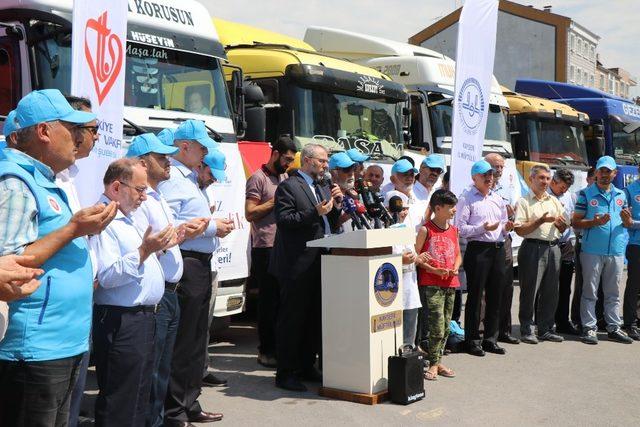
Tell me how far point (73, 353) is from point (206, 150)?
7.46 feet

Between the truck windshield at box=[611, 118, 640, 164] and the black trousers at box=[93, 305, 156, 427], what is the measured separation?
15.0 metres

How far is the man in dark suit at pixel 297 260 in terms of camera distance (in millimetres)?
5863

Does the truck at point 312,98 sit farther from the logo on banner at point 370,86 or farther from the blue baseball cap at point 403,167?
the blue baseball cap at point 403,167

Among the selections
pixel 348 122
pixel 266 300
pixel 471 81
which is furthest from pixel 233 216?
pixel 471 81

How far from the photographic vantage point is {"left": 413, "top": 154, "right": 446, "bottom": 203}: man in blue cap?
723 cm

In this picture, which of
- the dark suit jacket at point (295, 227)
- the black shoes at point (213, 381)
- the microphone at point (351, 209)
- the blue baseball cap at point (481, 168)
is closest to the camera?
the dark suit jacket at point (295, 227)

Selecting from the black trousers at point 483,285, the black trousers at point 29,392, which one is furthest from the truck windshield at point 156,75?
the black trousers at point 29,392

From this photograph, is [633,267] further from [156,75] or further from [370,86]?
[156,75]

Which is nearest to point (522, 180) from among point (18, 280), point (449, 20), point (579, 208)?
point (579, 208)

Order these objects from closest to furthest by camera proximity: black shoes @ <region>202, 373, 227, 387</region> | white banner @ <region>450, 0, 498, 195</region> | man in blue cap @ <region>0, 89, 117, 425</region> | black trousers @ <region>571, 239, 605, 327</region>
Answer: man in blue cap @ <region>0, 89, 117, 425</region>
black shoes @ <region>202, 373, 227, 387</region>
white banner @ <region>450, 0, 498, 195</region>
black trousers @ <region>571, 239, 605, 327</region>

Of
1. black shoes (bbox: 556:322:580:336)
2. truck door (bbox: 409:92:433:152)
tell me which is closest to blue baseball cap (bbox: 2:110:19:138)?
black shoes (bbox: 556:322:580:336)

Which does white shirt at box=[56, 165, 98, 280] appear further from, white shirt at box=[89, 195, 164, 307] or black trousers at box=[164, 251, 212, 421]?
black trousers at box=[164, 251, 212, 421]

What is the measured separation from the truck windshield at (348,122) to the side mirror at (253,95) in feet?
2.11

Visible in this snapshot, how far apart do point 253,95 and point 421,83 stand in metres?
4.79
